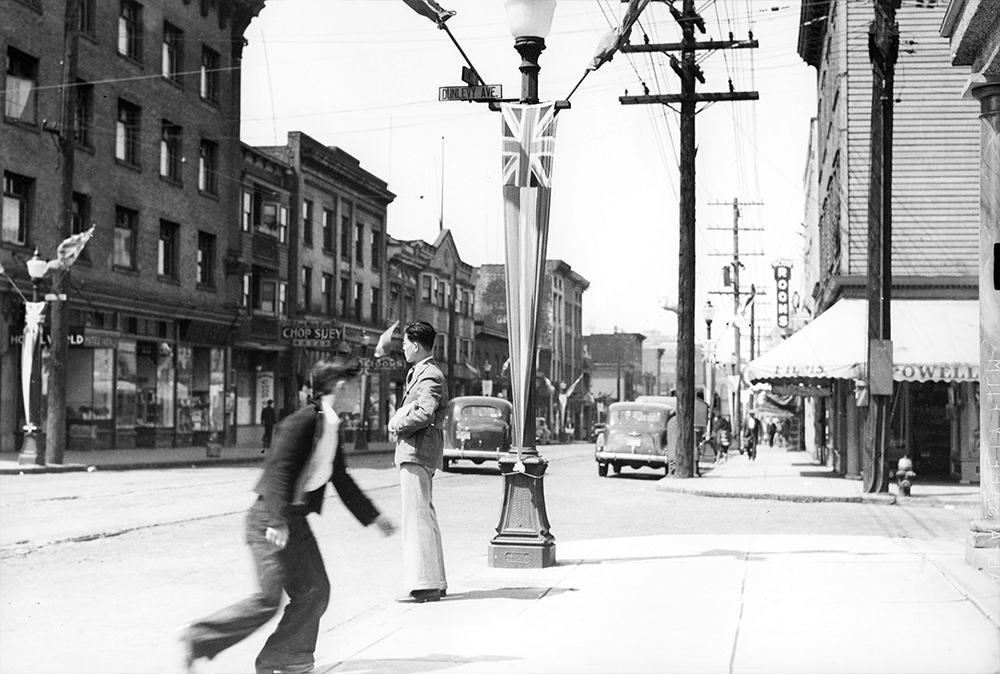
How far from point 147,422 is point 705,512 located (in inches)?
912

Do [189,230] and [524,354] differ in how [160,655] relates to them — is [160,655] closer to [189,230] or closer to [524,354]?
[524,354]

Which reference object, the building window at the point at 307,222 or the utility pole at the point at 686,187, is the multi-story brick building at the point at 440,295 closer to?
the building window at the point at 307,222

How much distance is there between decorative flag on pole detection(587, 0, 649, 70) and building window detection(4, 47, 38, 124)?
2275 cm

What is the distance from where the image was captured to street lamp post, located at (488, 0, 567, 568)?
10195 mm

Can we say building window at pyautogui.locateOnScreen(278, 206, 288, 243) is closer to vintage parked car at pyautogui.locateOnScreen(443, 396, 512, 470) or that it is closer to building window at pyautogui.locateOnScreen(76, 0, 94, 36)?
building window at pyautogui.locateOnScreen(76, 0, 94, 36)

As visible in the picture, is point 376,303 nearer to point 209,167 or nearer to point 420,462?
point 209,167

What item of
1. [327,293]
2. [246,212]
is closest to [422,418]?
[246,212]

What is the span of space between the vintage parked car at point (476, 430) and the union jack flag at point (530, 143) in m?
18.3

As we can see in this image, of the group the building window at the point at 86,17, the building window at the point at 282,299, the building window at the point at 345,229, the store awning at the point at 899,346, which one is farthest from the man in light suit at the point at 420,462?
the building window at the point at 345,229

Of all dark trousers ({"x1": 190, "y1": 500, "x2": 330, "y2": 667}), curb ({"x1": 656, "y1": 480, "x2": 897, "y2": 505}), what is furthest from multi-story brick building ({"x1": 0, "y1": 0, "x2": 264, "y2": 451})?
dark trousers ({"x1": 190, "y1": 500, "x2": 330, "y2": 667})

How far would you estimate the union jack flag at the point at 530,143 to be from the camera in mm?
10289

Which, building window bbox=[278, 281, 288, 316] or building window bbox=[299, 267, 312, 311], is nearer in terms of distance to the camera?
building window bbox=[278, 281, 288, 316]

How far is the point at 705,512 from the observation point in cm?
1811

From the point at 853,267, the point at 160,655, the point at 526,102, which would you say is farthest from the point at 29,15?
the point at 160,655
